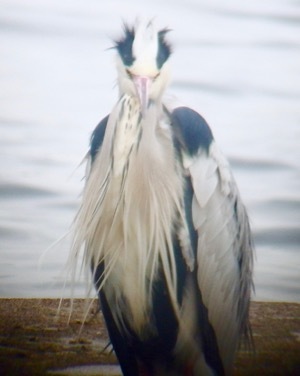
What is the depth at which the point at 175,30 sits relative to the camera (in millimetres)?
2320

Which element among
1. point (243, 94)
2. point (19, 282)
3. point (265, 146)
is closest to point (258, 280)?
point (265, 146)

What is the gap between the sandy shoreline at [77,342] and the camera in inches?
95.0

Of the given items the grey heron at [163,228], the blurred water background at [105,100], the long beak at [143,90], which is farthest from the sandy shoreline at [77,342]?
the long beak at [143,90]

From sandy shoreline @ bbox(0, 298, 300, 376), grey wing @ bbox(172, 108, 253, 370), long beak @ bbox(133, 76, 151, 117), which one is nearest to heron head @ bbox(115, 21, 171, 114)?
long beak @ bbox(133, 76, 151, 117)

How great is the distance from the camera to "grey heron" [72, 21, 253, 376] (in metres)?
2.04

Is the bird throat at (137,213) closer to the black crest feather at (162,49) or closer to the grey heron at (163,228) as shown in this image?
the grey heron at (163,228)

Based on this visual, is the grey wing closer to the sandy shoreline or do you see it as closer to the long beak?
the long beak

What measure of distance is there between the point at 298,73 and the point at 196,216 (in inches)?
22.8

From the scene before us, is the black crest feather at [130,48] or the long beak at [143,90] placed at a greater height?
the black crest feather at [130,48]

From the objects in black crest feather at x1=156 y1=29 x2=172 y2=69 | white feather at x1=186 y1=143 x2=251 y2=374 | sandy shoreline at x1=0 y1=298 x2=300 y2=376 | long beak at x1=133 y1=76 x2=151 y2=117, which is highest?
black crest feather at x1=156 y1=29 x2=172 y2=69

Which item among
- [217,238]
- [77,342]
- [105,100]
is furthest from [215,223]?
[77,342]

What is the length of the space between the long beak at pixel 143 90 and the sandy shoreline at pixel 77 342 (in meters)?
0.71

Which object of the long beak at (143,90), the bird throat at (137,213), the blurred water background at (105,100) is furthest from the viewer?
the blurred water background at (105,100)

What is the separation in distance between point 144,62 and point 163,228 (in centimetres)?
42
